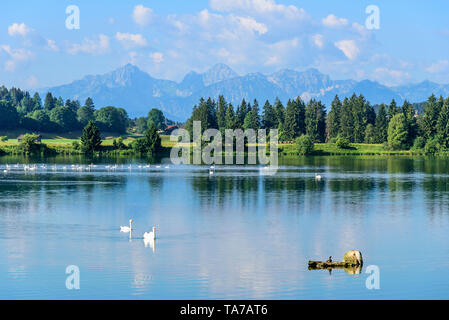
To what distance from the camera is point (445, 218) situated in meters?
58.3

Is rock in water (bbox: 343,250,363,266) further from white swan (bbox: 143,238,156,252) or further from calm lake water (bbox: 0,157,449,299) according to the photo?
white swan (bbox: 143,238,156,252)

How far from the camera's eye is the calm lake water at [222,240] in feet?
111

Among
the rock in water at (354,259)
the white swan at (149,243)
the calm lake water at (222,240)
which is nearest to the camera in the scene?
the calm lake water at (222,240)

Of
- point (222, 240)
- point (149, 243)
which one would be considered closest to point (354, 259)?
point (222, 240)

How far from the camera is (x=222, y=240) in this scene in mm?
46531

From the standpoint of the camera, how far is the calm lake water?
3372cm

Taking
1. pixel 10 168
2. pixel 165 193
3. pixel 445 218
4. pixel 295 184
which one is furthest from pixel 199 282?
pixel 10 168

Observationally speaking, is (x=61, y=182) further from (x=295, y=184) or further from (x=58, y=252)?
(x=58, y=252)

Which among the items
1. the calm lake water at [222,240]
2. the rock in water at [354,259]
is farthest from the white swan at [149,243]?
the rock in water at [354,259]

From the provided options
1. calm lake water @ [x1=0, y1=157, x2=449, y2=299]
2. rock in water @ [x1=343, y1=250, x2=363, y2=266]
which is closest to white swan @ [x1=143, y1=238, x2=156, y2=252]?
calm lake water @ [x1=0, y1=157, x2=449, y2=299]

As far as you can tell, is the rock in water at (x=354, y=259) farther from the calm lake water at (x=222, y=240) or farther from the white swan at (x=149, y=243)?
the white swan at (x=149, y=243)

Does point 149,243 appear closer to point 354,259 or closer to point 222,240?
point 222,240
